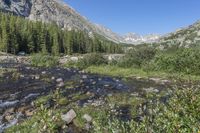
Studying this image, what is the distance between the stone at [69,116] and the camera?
20906 millimetres

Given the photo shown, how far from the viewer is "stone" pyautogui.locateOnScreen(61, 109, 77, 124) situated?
20.9 m

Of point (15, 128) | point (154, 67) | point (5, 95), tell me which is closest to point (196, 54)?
point (154, 67)

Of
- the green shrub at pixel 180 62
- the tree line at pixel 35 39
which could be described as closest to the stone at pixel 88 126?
the green shrub at pixel 180 62

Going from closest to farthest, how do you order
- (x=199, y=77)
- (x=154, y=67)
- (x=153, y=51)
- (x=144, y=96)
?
(x=144, y=96)
(x=199, y=77)
(x=154, y=67)
(x=153, y=51)

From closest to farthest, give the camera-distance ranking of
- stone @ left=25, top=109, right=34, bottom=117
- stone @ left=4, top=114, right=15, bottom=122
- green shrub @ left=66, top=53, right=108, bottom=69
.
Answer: stone @ left=4, top=114, right=15, bottom=122, stone @ left=25, top=109, right=34, bottom=117, green shrub @ left=66, top=53, right=108, bottom=69

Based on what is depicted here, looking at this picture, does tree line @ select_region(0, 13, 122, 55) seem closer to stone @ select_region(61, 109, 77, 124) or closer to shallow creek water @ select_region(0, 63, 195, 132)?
shallow creek water @ select_region(0, 63, 195, 132)

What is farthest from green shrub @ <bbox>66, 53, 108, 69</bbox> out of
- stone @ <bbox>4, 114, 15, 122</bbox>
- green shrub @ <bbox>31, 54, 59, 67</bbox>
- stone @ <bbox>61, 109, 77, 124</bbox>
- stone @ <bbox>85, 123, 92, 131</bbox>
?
stone @ <bbox>85, 123, 92, 131</bbox>

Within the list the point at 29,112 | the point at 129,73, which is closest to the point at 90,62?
the point at 129,73

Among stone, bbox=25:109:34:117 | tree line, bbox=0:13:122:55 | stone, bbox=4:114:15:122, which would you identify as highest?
tree line, bbox=0:13:122:55

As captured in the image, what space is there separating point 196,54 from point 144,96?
88.1 feet

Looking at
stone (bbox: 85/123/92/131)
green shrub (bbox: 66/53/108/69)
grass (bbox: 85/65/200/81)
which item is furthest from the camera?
green shrub (bbox: 66/53/108/69)

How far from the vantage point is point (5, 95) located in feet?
101

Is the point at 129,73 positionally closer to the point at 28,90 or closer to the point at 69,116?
the point at 28,90

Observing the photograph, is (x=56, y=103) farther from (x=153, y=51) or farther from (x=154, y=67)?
(x=153, y=51)
